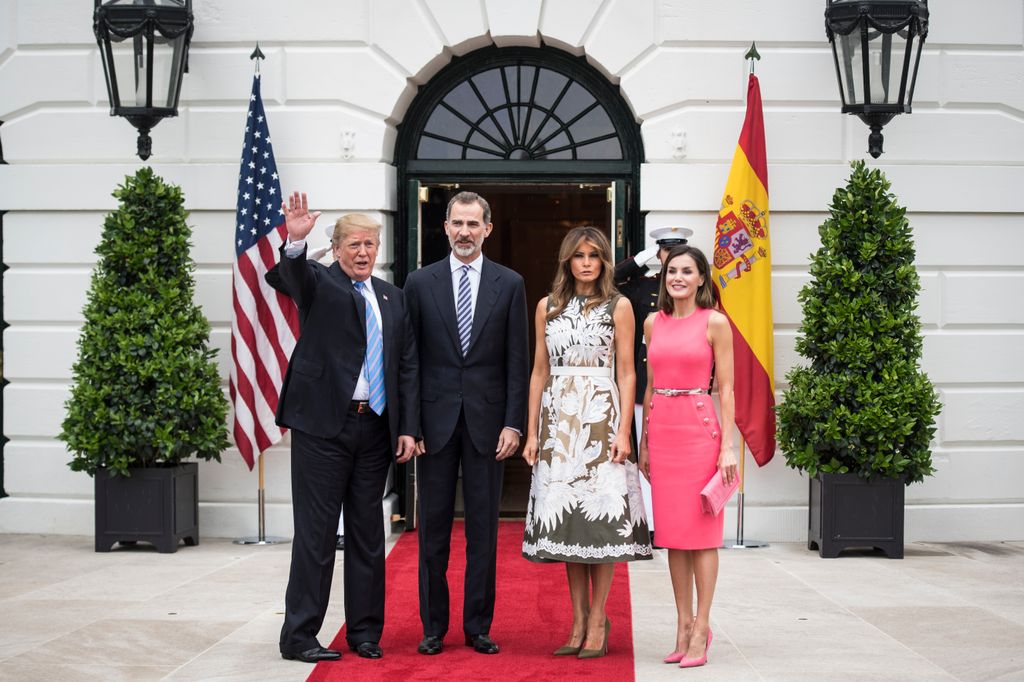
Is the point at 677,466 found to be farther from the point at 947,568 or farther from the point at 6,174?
the point at 6,174

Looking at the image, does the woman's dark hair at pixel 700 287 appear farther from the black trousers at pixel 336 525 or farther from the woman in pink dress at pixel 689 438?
the black trousers at pixel 336 525

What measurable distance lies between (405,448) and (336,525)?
1.68ft

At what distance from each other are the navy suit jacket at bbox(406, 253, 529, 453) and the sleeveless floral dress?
0.21m

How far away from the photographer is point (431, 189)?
10.1 metres

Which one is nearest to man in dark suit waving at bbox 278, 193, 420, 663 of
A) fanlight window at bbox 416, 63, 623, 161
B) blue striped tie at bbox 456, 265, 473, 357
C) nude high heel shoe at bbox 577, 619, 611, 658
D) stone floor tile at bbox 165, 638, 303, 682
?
stone floor tile at bbox 165, 638, 303, 682

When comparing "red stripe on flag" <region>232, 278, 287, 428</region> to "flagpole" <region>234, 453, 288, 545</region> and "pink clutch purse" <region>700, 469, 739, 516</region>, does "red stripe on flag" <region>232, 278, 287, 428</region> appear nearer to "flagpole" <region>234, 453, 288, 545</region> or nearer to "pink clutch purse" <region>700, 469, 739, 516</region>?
"flagpole" <region>234, 453, 288, 545</region>

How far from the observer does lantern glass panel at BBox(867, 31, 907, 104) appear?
869 centimetres

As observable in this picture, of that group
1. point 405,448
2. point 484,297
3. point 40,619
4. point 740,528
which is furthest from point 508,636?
point 740,528

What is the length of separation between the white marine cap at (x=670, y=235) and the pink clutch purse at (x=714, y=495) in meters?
3.53

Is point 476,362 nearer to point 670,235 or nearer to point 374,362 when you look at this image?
point 374,362

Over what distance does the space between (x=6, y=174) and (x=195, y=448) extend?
264cm

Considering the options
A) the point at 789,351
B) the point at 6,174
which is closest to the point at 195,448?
the point at 6,174

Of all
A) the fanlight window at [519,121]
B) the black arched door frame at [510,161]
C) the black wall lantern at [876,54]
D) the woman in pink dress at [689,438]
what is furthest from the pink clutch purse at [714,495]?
the fanlight window at [519,121]

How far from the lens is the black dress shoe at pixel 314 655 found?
5.72m
